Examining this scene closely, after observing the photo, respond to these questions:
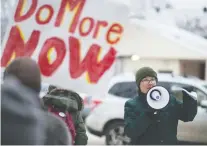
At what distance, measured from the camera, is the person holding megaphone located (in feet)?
13.9

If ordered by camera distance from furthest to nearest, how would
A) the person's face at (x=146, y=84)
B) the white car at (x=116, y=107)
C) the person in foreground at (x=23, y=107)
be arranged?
the white car at (x=116, y=107) → the person's face at (x=146, y=84) → the person in foreground at (x=23, y=107)

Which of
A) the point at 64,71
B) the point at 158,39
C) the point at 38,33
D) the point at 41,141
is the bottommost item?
the point at 41,141

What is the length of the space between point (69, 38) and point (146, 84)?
2.57 ft

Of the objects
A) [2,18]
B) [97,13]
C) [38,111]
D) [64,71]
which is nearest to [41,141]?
[38,111]

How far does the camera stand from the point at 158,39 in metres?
22.4

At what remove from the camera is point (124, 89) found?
433 inches

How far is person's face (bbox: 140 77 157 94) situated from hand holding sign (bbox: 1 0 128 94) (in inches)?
18.0

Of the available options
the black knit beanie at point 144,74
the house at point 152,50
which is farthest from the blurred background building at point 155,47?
the black knit beanie at point 144,74

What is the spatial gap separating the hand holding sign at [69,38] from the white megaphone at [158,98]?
0.39 m

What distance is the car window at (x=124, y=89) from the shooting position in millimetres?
10898

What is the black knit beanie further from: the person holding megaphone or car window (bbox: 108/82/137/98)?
car window (bbox: 108/82/137/98)

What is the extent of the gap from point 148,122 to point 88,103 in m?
8.90

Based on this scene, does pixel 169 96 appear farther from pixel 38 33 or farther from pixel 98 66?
pixel 38 33

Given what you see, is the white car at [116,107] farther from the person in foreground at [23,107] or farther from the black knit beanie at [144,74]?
the person in foreground at [23,107]
